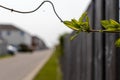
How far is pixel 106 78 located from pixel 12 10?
5.10 feet

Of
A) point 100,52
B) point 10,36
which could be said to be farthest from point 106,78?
point 10,36

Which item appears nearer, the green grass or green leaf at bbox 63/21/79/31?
green leaf at bbox 63/21/79/31

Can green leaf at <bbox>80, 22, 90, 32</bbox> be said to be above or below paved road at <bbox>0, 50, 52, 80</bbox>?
above

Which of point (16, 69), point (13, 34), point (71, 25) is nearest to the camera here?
point (71, 25)

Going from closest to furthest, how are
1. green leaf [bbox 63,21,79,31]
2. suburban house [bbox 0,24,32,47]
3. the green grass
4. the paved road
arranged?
1. green leaf [bbox 63,21,79,31]
2. the green grass
3. the paved road
4. suburban house [bbox 0,24,32,47]

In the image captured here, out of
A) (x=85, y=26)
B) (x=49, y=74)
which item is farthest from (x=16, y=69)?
(x=85, y=26)

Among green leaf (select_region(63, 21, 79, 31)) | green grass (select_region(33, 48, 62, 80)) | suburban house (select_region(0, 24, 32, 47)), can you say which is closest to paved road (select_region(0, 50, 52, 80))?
green grass (select_region(33, 48, 62, 80))

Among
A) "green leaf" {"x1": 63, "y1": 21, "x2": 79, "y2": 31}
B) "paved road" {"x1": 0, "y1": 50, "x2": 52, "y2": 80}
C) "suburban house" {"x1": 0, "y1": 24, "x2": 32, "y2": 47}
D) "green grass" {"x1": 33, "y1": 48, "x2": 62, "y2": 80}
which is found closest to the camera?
"green leaf" {"x1": 63, "y1": 21, "x2": 79, "y2": 31}

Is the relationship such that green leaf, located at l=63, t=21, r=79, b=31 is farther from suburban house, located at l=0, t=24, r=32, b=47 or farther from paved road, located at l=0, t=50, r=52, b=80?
suburban house, located at l=0, t=24, r=32, b=47

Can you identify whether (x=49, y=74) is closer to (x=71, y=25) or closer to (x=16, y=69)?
(x=16, y=69)

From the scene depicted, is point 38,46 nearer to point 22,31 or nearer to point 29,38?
point 29,38

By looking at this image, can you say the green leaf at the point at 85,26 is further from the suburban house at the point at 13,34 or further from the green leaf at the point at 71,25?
the suburban house at the point at 13,34

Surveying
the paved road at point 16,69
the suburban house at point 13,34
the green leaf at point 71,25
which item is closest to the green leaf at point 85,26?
the green leaf at point 71,25

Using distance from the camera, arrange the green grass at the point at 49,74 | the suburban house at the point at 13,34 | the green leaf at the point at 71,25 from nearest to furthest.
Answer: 1. the green leaf at the point at 71,25
2. the green grass at the point at 49,74
3. the suburban house at the point at 13,34
